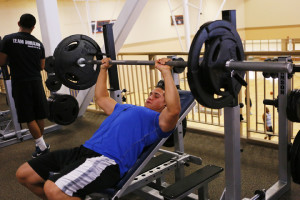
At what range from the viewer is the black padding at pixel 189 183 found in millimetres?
1741

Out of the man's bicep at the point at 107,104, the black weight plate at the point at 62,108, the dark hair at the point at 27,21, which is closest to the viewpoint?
the man's bicep at the point at 107,104

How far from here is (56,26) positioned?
153 inches

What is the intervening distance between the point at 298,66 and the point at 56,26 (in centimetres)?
324

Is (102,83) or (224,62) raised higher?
(224,62)

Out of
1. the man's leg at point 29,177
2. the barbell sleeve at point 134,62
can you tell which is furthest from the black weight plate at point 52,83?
the man's leg at point 29,177

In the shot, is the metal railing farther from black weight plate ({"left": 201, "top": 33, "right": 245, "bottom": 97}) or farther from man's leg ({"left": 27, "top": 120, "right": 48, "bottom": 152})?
man's leg ({"left": 27, "top": 120, "right": 48, "bottom": 152})

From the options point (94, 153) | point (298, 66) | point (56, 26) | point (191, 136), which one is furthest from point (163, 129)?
point (56, 26)

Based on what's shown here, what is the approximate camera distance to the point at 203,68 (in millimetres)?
1288

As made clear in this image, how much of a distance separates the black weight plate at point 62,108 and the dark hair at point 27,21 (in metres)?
0.79

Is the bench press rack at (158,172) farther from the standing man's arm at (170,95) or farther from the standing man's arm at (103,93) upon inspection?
the standing man's arm at (170,95)

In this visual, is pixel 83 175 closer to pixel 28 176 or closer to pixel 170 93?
pixel 28 176

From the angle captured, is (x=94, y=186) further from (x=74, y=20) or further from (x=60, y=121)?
(x=74, y=20)

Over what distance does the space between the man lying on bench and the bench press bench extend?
4 centimetres

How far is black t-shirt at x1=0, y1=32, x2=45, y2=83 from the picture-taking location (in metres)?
2.89
